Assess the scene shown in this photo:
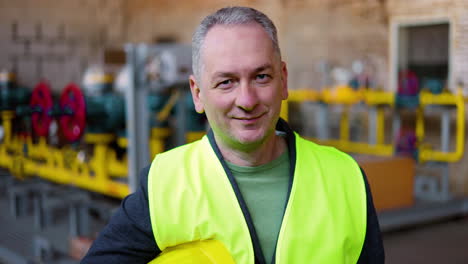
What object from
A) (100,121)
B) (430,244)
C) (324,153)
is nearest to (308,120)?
(100,121)

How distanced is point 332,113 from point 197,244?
5416 mm

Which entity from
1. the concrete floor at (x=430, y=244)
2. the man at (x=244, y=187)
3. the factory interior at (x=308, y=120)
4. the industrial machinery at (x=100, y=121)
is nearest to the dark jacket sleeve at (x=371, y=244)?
the man at (x=244, y=187)

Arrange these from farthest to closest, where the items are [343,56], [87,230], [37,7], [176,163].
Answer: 1. [37,7]
2. [343,56]
3. [87,230]
4. [176,163]

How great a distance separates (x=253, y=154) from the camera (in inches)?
40.0

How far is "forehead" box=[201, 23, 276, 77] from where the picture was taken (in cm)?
91

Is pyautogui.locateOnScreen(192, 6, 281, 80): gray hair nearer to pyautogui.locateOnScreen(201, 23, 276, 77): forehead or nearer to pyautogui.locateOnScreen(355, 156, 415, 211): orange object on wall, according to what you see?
pyautogui.locateOnScreen(201, 23, 276, 77): forehead

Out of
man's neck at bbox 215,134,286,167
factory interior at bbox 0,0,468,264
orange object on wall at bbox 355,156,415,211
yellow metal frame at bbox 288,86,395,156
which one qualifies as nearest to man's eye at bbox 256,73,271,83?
man's neck at bbox 215,134,286,167

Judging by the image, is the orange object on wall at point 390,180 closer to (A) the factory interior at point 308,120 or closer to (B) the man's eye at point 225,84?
(A) the factory interior at point 308,120

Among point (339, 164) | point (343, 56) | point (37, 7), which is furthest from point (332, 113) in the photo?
point (339, 164)

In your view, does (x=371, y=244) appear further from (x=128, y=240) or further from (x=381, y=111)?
(x=381, y=111)

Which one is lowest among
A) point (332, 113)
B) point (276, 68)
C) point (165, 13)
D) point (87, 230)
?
point (87, 230)

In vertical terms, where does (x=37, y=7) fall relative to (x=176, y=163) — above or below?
above

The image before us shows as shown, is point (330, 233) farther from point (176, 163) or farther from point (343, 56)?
point (343, 56)

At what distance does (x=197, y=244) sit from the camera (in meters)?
0.99
